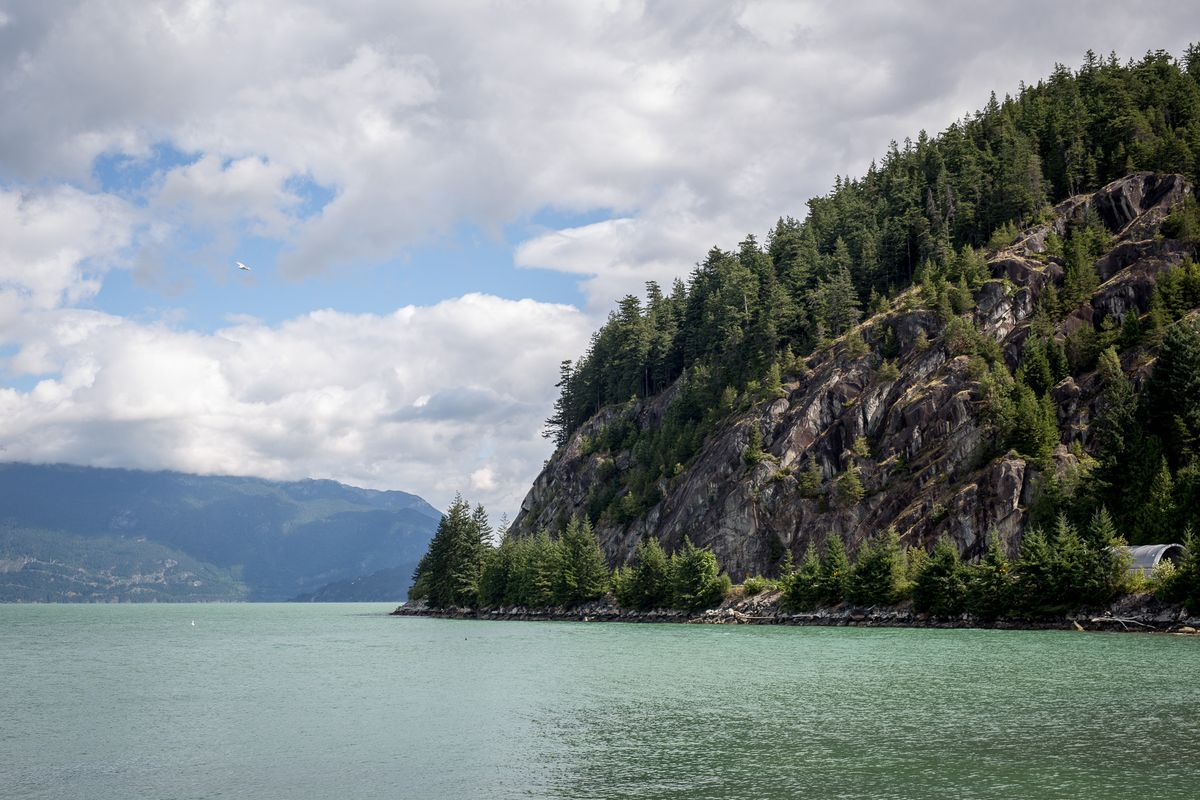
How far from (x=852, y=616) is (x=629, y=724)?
277 ft

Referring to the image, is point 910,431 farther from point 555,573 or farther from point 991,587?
point 555,573

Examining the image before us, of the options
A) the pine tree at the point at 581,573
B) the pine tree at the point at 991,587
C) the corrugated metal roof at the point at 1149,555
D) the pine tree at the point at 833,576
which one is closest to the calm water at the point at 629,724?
the corrugated metal roof at the point at 1149,555

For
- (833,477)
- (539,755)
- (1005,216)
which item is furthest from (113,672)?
(1005,216)

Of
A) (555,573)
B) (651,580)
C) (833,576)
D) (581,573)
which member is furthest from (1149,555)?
(555,573)

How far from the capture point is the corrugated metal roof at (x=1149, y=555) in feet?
315

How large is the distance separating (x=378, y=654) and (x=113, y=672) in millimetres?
25479

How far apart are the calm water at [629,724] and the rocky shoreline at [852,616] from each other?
9.87 metres

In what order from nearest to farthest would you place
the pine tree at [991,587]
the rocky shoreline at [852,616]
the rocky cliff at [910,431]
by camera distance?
1. the rocky shoreline at [852,616]
2. the pine tree at [991,587]
3. the rocky cliff at [910,431]

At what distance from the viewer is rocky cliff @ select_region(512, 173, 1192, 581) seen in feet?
430

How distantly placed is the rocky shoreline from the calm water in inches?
389

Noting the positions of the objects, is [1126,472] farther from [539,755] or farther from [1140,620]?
[539,755]

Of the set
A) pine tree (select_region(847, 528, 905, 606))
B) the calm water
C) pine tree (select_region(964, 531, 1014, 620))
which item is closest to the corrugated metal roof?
pine tree (select_region(964, 531, 1014, 620))

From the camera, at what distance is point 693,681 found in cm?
6266

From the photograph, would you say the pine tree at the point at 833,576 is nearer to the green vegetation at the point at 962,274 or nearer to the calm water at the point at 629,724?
the green vegetation at the point at 962,274
